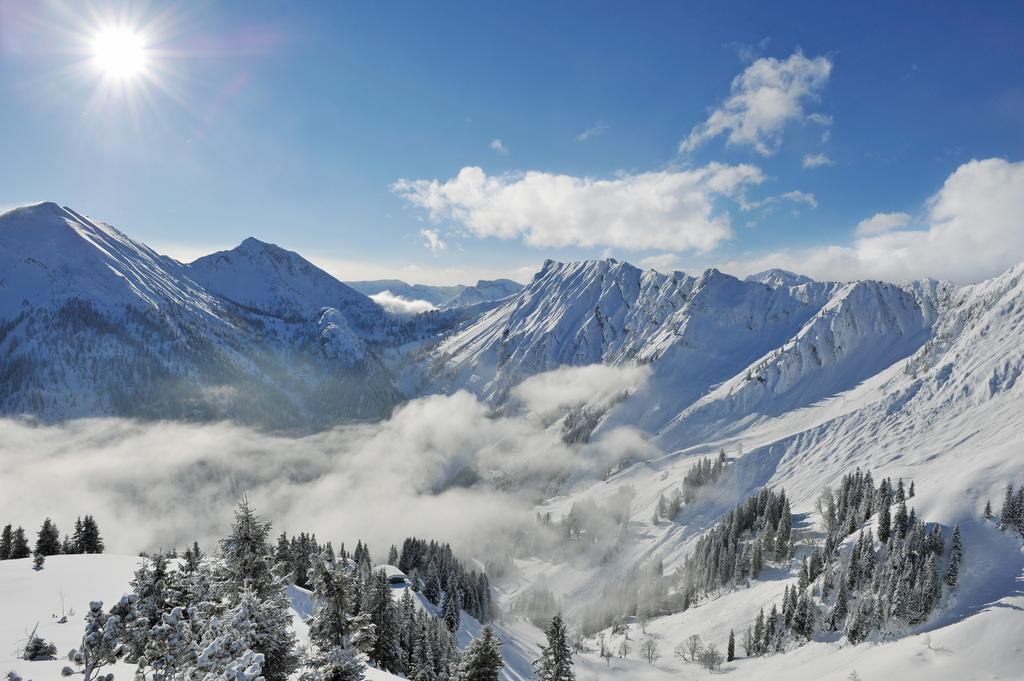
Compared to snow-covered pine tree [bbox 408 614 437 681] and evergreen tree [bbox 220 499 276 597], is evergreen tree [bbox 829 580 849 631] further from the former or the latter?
evergreen tree [bbox 220 499 276 597]

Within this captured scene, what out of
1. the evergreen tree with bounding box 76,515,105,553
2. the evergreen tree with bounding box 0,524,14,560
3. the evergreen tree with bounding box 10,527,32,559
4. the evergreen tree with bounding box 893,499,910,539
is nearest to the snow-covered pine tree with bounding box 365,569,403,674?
the evergreen tree with bounding box 10,527,32,559

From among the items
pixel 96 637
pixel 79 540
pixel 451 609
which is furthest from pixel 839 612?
pixel 79 540

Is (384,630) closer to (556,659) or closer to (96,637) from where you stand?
(556,659)

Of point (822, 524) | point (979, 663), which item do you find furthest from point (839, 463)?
point (979, 663)

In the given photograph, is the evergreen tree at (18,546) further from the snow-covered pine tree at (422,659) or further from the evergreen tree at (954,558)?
the evergreen tree at (954,558)

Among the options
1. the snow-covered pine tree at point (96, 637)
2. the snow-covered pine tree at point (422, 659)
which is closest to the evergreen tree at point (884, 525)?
the snow-covered pine tree at point (422, 659)
